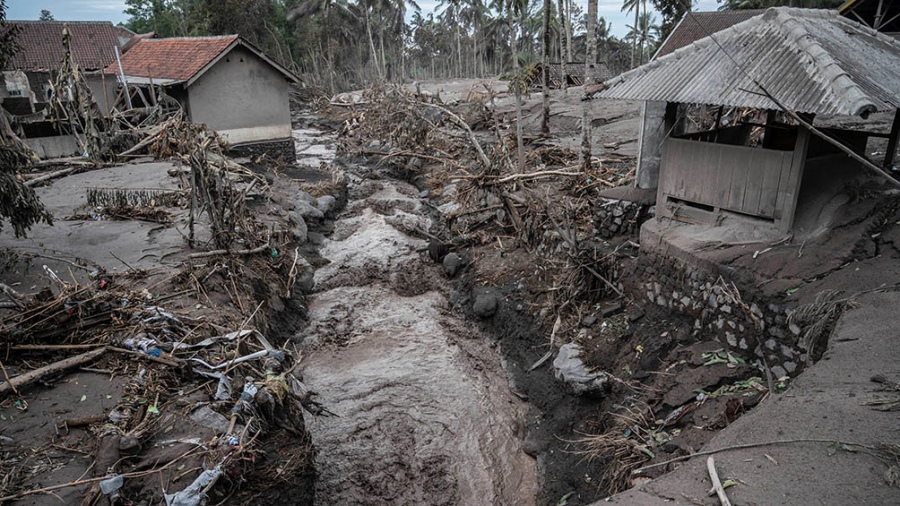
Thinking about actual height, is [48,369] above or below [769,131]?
below

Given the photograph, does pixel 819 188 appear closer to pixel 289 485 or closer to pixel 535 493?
pixel 535 493

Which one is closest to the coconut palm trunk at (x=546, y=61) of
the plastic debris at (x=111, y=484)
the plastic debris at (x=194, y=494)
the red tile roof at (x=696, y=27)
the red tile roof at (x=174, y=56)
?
the red tile roof at (x=696, y=27)

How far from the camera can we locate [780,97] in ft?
21.5

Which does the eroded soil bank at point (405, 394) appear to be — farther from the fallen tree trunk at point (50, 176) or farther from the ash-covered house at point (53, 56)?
the ash-covered house at point (53, 56)

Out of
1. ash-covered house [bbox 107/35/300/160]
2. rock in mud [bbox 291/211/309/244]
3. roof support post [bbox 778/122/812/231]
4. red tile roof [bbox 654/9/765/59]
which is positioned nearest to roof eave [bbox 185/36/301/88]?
ash-covered house [bbox 107/35/300/160]

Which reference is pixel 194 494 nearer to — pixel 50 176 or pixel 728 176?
pixel 728 176

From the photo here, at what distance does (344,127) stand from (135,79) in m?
11.0

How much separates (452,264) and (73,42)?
102 ft

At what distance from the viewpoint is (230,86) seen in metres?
19.0

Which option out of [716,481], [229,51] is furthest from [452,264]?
[229,51]

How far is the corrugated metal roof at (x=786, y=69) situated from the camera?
20.2 ft

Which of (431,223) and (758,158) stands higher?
(758,158)

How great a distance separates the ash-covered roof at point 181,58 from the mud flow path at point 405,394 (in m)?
8.84

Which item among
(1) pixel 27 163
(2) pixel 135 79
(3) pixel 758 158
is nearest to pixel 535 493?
(3) pixel 758 158
